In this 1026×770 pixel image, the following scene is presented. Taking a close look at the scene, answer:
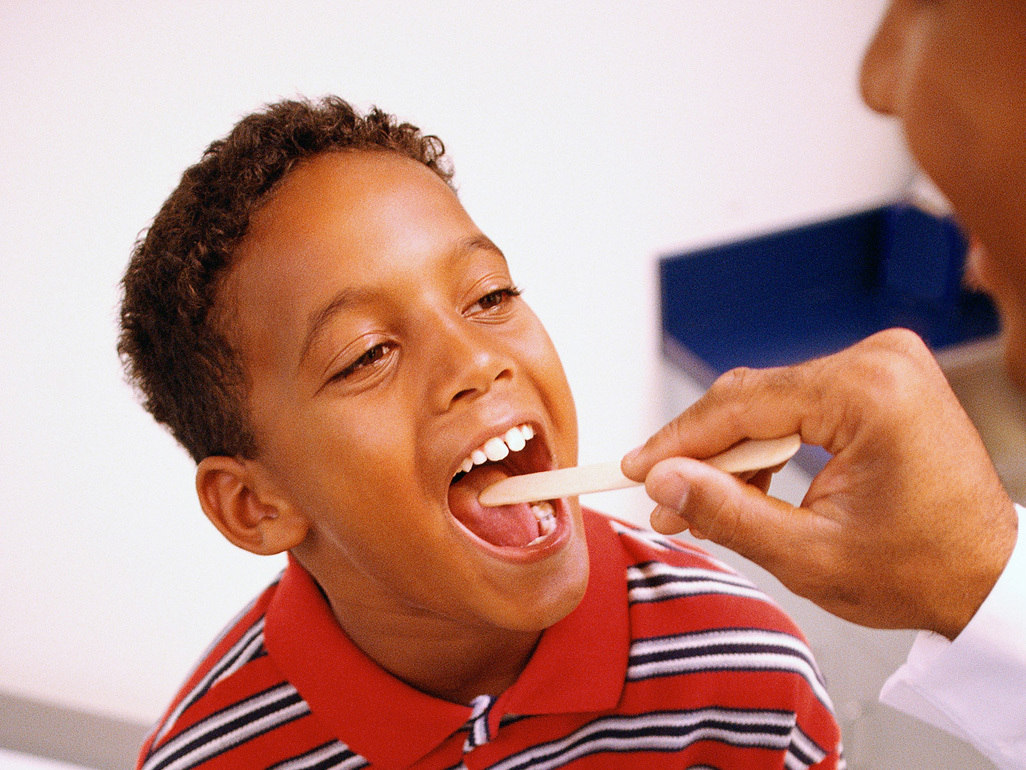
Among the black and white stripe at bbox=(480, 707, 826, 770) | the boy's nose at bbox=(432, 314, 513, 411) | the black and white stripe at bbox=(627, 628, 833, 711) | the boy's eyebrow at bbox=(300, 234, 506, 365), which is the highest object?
the boy's eyebrow at bbox=(300, 234, 506, 365)

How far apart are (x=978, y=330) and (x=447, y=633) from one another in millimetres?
1201

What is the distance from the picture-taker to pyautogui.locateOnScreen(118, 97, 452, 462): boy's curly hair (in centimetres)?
74

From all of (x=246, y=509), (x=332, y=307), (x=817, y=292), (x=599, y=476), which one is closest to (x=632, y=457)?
(x=599, y=476)

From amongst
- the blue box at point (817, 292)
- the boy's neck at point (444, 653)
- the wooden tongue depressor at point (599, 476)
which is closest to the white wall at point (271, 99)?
the blue box at point (817, 292)

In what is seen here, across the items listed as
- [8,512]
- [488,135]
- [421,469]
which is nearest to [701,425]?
[421,469]

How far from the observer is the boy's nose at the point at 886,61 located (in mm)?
223

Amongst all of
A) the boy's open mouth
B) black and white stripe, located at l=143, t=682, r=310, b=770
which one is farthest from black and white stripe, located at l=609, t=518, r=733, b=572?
black and white stripe, located at l=143, t=682, r=310, b=770

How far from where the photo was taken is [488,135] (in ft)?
4.60

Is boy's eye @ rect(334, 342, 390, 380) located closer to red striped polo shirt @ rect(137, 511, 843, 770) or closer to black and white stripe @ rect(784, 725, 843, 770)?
red striped polo shirt @ rect(137, 511, 843, 770)

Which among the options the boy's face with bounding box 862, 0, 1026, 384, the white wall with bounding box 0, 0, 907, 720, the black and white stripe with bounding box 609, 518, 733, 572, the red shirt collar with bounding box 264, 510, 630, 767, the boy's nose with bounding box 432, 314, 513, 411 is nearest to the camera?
the boy's face with bounding box 862, 0, 1026, 384

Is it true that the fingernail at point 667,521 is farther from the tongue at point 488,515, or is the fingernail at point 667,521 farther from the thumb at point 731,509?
the tongue at point 488,515

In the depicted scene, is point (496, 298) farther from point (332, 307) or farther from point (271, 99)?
point (271, 99)

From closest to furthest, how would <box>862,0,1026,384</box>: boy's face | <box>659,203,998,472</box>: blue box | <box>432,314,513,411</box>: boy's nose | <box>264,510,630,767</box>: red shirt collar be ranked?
<box>862,0,1026,384</box>: boy's face
<box>432,314,513,411</box>: boy's nose
<box>264,510,630,767</box>: red shirt collar
<box>659,203,998,472</box>: blue box

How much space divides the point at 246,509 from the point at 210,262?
0.69 feet
